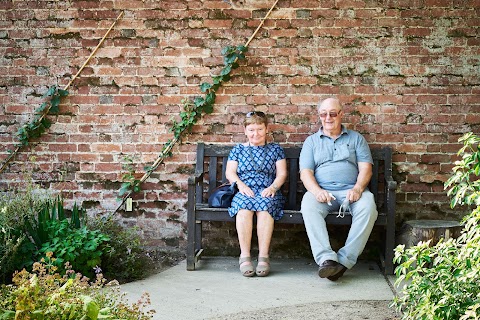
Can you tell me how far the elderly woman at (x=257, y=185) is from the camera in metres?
4.57

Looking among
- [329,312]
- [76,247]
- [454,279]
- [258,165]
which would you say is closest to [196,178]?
[258,165]

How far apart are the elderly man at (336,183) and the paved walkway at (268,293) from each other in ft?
0.79

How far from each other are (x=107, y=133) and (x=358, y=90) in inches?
88.4

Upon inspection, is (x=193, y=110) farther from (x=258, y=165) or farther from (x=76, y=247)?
(x=76, y=247)

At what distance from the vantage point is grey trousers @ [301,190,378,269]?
434 cm

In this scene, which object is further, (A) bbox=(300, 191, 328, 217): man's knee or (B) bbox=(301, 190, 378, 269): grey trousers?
(A) bbox=(300, 191, 328, 217): man's knee

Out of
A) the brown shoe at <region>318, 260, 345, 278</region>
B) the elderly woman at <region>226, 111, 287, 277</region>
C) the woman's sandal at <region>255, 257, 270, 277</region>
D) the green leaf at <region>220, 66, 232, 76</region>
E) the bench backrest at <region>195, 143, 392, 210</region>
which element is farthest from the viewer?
the green leaf at <region>220, 66, 232, 76</region>

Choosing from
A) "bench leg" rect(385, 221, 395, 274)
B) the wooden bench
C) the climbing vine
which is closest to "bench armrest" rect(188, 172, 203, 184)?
the wooden bench

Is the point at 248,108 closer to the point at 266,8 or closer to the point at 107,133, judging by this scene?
the point at 266,8

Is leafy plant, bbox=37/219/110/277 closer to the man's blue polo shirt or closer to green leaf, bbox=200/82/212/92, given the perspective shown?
green leaf, bbox=200/82/212/92

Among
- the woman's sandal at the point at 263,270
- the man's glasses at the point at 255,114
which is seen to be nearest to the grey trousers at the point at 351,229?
the woman's sandal at the point at 263,270

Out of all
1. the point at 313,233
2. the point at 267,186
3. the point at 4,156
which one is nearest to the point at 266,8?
the point at 267,186

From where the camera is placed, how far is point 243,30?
512 cm

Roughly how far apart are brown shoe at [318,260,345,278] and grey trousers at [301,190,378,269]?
0.12ft
